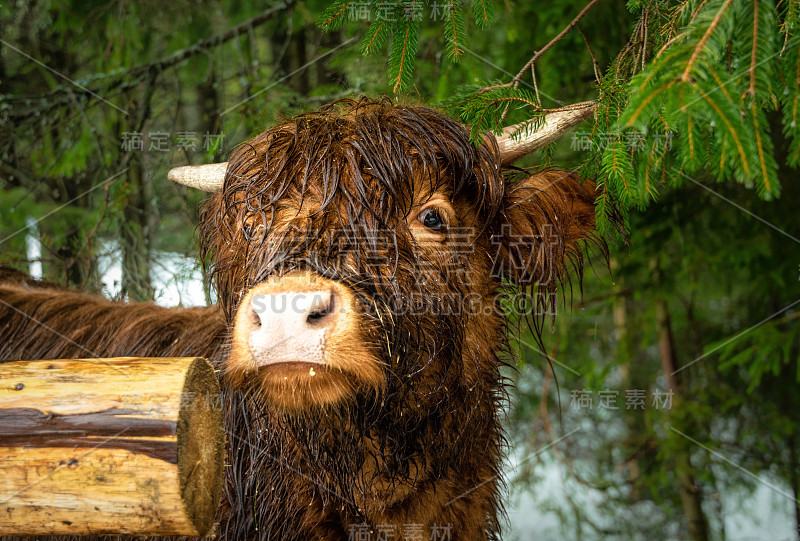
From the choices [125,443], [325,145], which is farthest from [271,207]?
[125,443]

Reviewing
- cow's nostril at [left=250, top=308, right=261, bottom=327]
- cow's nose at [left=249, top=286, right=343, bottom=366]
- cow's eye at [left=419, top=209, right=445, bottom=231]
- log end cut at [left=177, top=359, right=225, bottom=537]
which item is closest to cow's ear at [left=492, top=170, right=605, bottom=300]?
cow's eye at [left=419, top=209, right=445, bottom=231]

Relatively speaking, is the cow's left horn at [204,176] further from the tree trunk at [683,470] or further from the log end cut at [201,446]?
the tree trunk at [683,470]

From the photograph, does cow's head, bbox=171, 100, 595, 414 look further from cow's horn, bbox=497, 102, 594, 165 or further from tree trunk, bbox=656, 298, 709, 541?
tree trunk, bbox=656, 298, 709, 541

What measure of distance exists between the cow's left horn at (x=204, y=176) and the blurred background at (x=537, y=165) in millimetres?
781

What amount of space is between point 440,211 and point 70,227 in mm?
5459

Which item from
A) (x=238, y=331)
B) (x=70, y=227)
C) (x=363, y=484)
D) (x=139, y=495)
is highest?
(x=70, y=227)

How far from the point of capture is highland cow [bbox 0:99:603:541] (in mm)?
2266

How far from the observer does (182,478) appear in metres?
2.02

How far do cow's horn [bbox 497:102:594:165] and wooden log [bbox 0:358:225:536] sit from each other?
1.71 m

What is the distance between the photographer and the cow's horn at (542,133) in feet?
8.95

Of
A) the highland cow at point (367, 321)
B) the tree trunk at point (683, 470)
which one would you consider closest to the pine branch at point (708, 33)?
the highland cow at point (367, 321)

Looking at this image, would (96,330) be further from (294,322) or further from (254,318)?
(294,322)

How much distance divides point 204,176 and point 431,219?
128cm

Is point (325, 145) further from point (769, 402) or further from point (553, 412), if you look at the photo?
point (553, 412)
